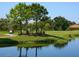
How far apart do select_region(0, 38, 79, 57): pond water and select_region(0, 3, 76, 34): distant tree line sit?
0.80ft

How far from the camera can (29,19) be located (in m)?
6.84

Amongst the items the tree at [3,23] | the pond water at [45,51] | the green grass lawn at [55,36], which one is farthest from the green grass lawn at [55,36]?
the tree at [3,23]

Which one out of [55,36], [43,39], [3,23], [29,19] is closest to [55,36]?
[55,36]

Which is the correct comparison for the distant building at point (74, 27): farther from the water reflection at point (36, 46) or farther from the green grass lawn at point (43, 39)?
the water reflection at point (36, 46)

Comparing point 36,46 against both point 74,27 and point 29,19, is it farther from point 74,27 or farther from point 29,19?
point 74,27

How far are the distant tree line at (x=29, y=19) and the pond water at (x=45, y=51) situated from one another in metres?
0.24

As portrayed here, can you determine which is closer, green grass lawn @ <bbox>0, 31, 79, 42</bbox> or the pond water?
the pond water

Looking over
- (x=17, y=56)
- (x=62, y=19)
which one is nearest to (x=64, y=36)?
(x=62, y=19)

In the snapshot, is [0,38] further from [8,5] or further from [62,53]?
[62,53]

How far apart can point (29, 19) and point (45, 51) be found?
52 centimetres

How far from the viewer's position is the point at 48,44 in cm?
681

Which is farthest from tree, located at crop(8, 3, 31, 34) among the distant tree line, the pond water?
the pond water

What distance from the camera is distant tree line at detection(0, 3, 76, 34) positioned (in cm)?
679

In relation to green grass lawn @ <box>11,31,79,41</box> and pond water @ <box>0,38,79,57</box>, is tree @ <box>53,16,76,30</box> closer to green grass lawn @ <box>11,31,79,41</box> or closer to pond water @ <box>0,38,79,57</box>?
green grass lawn @ <box>11,31,79,41</box>
